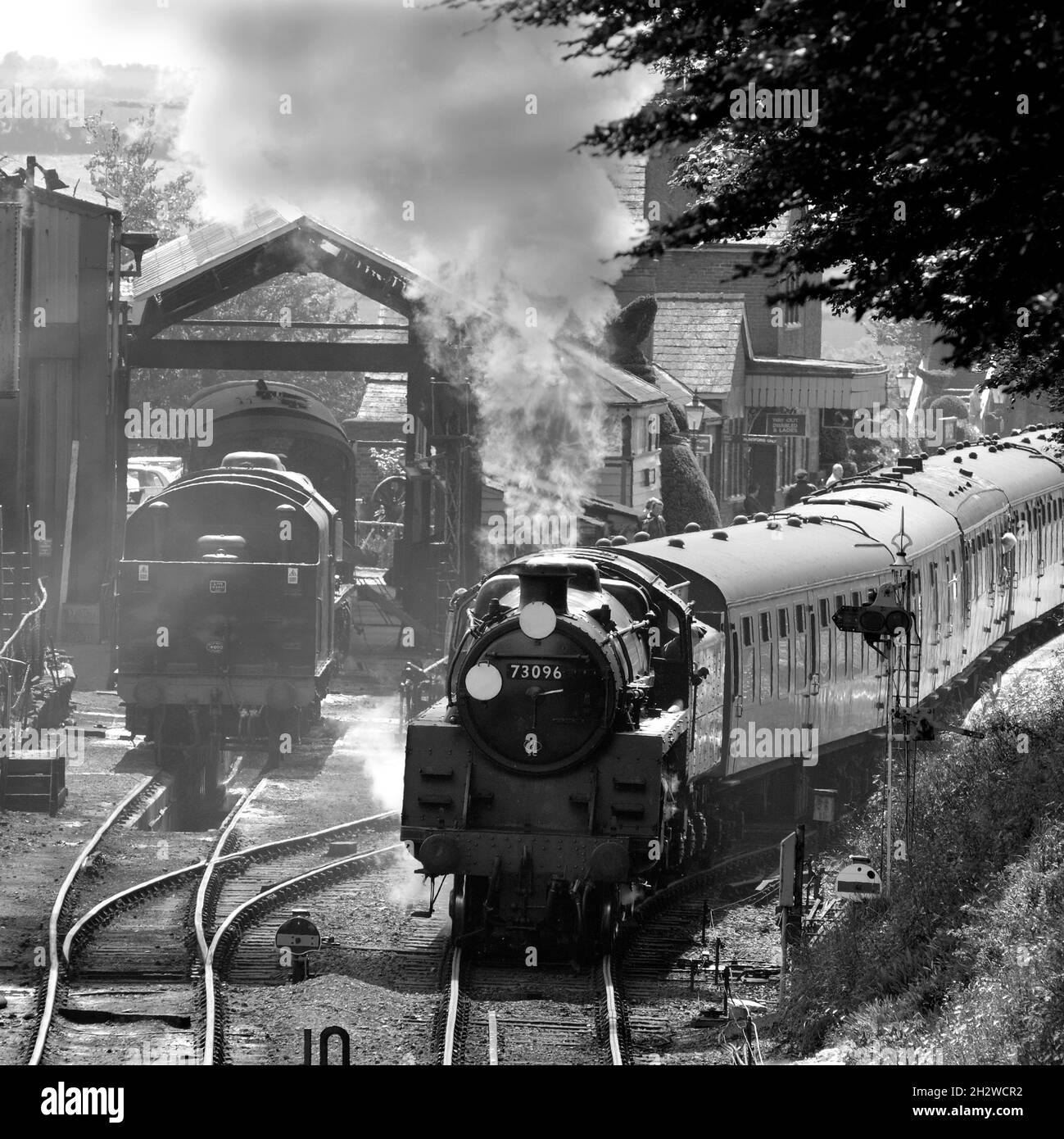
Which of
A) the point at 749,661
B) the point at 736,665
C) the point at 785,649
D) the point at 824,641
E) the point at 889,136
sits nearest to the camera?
the point at 889,136

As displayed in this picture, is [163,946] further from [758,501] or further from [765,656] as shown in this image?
[758,501]

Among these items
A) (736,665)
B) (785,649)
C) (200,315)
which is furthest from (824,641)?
(200,315)

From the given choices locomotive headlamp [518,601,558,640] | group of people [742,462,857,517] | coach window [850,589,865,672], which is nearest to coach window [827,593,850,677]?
coach window [850,589,865,672]

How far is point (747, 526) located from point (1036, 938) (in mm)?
8812

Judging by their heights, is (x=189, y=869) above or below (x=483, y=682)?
below

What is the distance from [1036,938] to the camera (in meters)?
10.4

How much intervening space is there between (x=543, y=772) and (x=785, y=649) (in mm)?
4800

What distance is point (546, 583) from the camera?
1289 centimetres

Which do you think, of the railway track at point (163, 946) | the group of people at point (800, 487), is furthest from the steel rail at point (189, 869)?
the group of people at point (800, 487)

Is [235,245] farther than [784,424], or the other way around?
[784,424]

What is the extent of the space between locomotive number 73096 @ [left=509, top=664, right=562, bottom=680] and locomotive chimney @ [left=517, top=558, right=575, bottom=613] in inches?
16.7

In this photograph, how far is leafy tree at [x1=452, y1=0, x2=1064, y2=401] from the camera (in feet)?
26.3

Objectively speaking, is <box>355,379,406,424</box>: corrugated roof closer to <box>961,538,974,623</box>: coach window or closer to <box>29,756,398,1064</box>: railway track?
<box>961,538,974,623</box>: coach window
